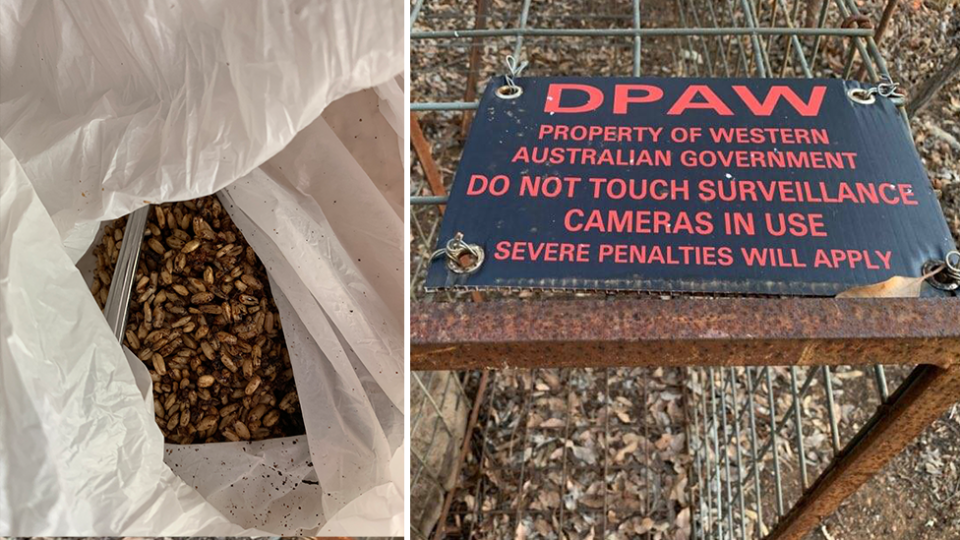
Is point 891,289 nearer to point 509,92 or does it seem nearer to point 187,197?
point 509,92

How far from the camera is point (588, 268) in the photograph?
62 centimetres

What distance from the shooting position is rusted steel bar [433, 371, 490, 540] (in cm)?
160

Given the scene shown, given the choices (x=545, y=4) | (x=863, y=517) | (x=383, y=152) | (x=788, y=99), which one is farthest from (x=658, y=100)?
(x=545, y=4)

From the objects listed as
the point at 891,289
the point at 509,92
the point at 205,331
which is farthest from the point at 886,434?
the point at 205,331

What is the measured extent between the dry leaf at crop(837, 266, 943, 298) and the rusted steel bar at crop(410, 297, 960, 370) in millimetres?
35

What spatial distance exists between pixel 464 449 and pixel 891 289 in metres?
1.24

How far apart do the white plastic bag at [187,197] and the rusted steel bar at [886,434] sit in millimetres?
536

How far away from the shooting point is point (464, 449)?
171 centimetres

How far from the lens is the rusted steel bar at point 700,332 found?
1.78 feet

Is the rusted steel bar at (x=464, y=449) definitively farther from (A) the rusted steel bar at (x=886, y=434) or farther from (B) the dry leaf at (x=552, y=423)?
(A) the rusted steel bar at (x=886, y=434)

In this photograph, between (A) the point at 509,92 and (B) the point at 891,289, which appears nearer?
(B) the point at 891,289

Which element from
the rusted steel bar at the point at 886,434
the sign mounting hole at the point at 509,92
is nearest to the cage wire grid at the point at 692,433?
the rusted steel bar at the point at 886,434

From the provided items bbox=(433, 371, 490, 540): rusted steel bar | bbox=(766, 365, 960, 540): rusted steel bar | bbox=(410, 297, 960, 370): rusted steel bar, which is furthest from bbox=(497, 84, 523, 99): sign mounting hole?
bbox=(433, 371, 490, 540): rusted steel bar

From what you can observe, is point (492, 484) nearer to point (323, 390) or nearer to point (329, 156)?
point (323, 390)
